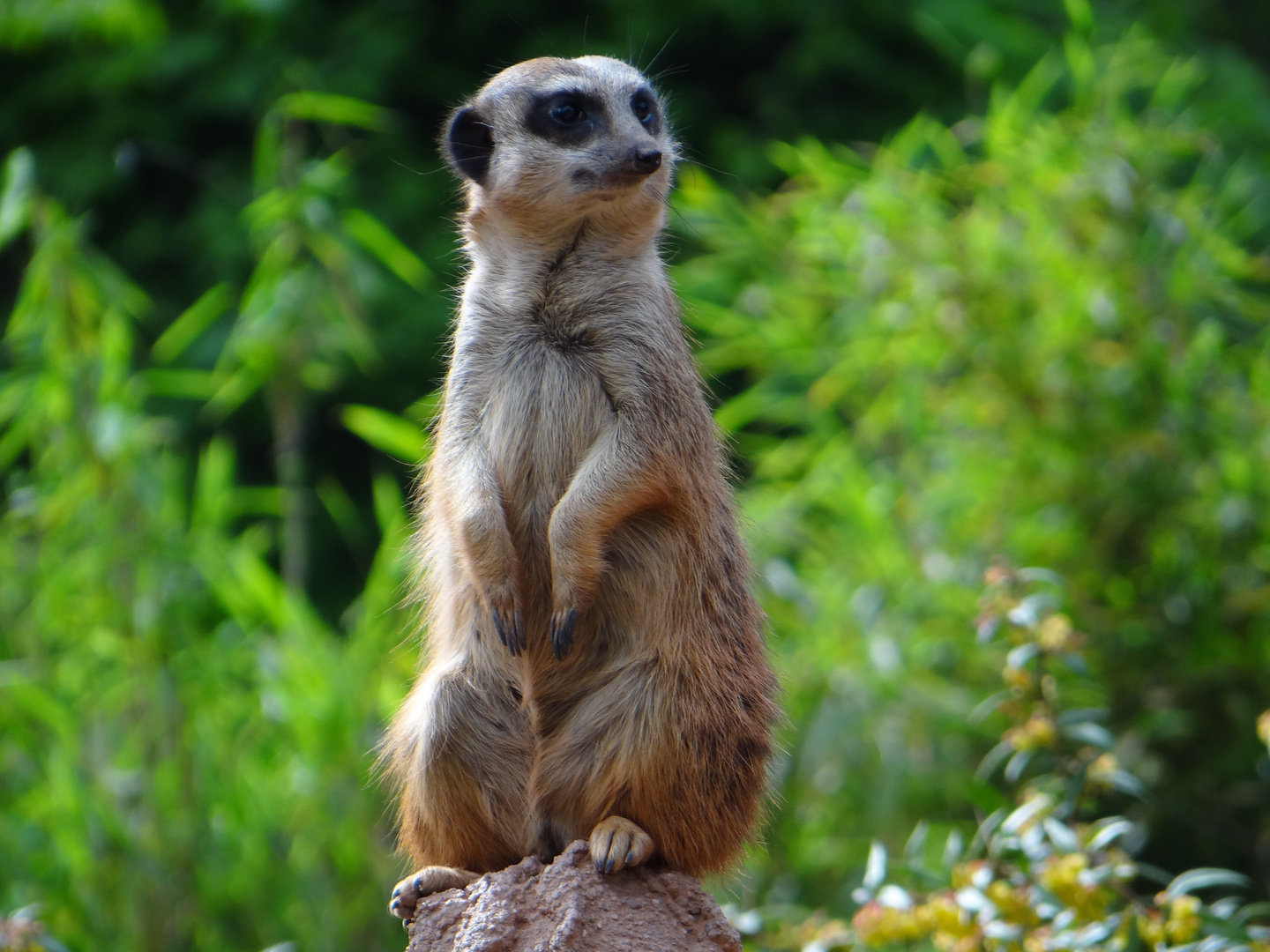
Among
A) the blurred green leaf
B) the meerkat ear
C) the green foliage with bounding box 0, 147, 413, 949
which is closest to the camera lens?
the meerkat ear

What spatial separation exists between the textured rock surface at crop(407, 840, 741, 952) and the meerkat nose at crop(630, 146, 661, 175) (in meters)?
1.10

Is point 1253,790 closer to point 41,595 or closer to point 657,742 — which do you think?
point 657,742

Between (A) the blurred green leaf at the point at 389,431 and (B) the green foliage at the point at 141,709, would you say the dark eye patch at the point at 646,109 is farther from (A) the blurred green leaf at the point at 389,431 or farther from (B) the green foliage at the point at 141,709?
(B) the green foliage at the point at 141,709

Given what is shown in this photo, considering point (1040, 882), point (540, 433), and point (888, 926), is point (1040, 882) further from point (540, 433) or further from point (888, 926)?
point (540, 433)

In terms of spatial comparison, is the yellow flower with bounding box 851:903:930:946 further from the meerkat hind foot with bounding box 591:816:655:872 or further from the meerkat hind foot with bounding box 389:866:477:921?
the meerkat hind foot with bounding box 389:866:477:921

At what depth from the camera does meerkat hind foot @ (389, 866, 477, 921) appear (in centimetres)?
234

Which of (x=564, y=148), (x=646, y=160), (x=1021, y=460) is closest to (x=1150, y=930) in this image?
(x=646, y=160)

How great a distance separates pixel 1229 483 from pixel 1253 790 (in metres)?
0.95

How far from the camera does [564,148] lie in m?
2.52

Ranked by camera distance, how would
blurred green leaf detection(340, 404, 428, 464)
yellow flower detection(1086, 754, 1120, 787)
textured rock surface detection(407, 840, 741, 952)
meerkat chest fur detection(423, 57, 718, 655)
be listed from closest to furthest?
textured rock surface detection(407, 840, 741, 952) → meerkat chest fur detection(423, 57, 718, 655) → yellow flower detection(1086, 754, 1120, 787) → blurred green leaf detection(340, 404, 428, 464)

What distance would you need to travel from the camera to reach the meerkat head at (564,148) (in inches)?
96.9

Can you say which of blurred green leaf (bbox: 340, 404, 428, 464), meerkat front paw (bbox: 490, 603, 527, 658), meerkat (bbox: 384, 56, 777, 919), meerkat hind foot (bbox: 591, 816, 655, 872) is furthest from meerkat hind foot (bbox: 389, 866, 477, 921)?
blurred green leaf (bbox: 340, 404, 428, 464)

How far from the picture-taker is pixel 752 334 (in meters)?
4.98

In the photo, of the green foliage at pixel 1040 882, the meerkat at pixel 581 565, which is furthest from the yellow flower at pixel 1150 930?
the meerkat at pixel 581 565
